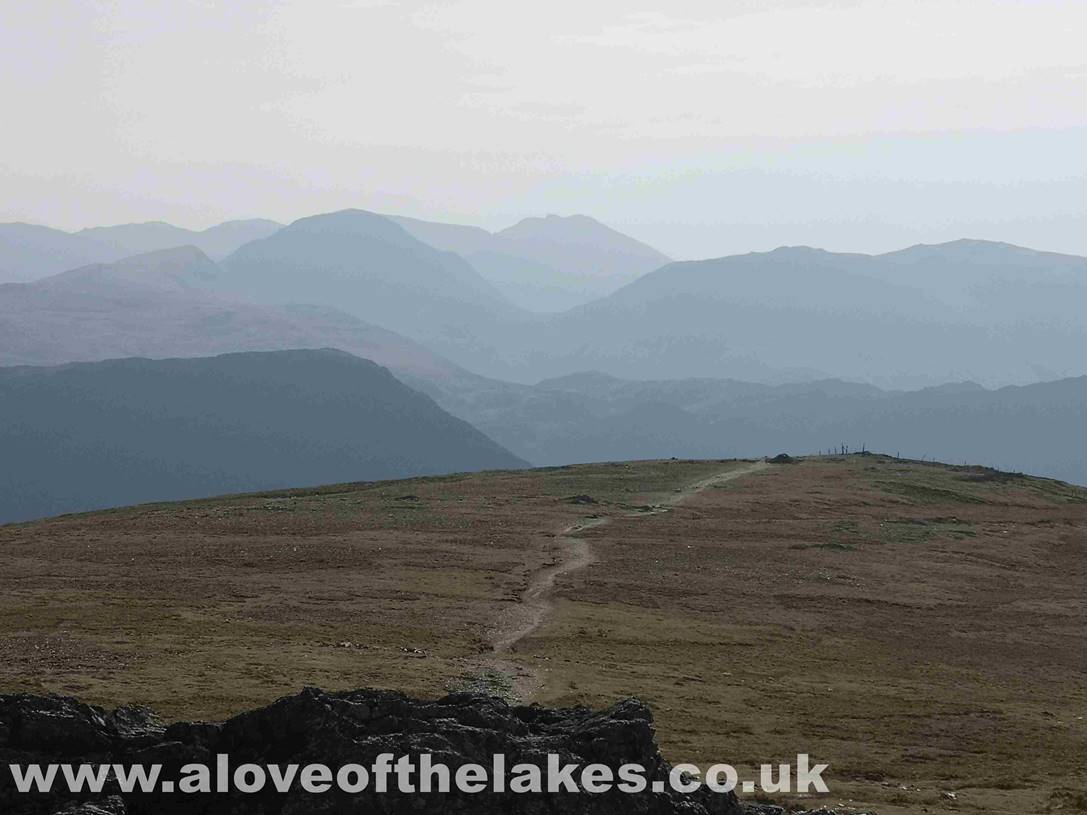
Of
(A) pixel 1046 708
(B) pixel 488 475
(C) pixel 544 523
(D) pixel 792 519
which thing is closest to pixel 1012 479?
(D) pixel 792 519

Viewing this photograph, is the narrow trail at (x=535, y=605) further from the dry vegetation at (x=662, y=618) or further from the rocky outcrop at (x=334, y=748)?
Answer: the rocky outcrop at (x=334, y=748)

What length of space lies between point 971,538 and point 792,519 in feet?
48.8

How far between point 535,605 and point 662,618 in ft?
22.3

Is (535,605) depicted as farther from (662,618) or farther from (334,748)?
(334,748)

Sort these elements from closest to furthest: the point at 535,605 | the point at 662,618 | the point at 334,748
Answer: the point at 334,748
the point at 662,618
the point at 535,605

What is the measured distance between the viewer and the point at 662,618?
5825cm

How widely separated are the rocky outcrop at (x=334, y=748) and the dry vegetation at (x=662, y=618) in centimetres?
1181

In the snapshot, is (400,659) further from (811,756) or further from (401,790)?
(401,790)

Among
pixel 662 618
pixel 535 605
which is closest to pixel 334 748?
pixel 535 605

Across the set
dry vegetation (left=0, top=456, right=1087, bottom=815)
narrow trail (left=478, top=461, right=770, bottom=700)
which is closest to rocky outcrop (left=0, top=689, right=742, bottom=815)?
dry vegetation (left=0, top=456, right=1087, bottom=815)

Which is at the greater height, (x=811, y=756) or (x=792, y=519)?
(x=792, y=519)

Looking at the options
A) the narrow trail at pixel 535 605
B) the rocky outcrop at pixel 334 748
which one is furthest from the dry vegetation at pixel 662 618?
the rocky outcrop at pixel 334 748

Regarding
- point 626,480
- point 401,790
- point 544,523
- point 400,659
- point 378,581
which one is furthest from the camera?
point 626,480

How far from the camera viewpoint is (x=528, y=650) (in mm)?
48344
